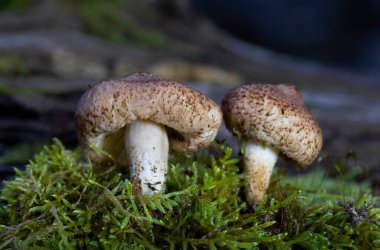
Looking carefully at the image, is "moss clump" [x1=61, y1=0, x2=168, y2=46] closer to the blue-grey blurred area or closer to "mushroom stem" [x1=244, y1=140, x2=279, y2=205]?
"mushroom stem" [x1=244, y1=140, x2=279, y2=205]

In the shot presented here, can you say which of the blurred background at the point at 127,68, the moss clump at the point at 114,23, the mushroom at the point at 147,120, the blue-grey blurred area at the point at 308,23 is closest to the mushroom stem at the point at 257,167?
the mushroom at the point at 147,120

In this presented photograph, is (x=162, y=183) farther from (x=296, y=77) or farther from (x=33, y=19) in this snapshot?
(x=296, y=77)

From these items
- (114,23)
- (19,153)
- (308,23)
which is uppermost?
(308,23)

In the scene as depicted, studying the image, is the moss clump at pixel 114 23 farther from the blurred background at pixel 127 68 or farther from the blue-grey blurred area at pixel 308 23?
the blue-grey blurred area at pixel 308 23

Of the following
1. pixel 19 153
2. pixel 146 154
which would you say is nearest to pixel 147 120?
pixel 146 154

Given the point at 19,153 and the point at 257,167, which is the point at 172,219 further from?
the point at 19,153

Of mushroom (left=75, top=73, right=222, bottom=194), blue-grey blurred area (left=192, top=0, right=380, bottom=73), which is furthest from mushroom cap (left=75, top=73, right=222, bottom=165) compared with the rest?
blue-grey blurred area (left=192, top=0, right=380, bottom=73)
